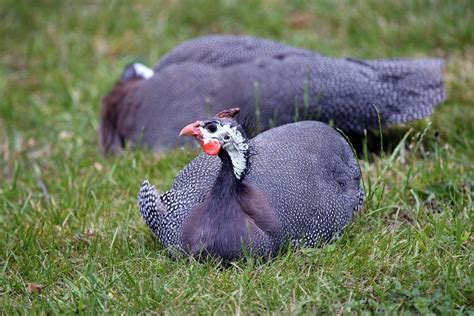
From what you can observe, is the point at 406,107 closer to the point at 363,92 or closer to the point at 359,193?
the point at 363,92

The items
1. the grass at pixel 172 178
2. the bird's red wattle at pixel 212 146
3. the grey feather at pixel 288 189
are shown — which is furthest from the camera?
the grey feather at pixel 288 189

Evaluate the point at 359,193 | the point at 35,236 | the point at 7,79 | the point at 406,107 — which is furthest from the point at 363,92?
the point at 7,79

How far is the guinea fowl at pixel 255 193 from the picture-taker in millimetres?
3559

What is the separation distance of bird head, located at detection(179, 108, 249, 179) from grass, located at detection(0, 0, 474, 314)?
465mm

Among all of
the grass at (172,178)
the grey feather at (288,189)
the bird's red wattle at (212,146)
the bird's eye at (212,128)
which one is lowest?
the grass at (172,178)

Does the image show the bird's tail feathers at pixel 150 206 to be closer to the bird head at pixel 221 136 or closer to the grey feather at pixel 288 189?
the grey feather at pixel 288 189

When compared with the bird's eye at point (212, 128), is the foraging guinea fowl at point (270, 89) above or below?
below

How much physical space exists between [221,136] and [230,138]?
1.5 inches

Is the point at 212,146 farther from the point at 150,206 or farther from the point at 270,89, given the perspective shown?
the point at 270,89

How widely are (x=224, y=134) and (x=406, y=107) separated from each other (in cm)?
205

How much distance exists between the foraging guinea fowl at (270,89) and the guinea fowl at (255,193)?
73 centimetres

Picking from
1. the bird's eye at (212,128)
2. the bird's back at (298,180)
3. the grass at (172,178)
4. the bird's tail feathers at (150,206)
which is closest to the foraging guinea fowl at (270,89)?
the grass at (172,178)

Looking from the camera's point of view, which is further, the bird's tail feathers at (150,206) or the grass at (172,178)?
the bird's tail feathers at (150,206)

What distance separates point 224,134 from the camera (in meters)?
3.51
